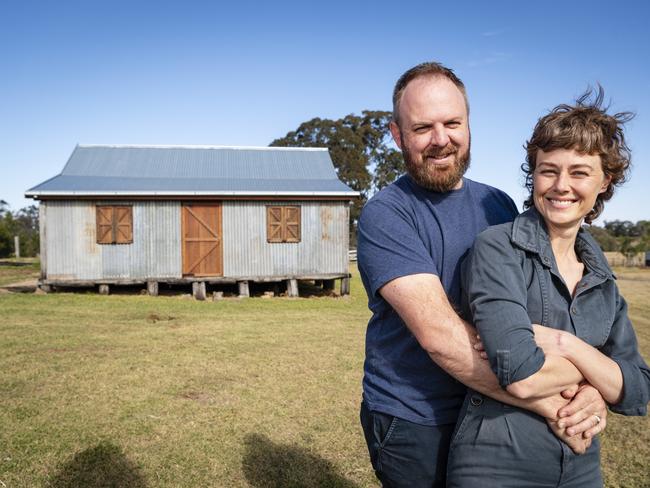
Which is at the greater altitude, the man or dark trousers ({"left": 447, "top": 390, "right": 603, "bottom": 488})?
the man

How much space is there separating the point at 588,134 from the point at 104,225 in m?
16.3

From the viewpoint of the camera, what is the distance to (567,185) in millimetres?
1996

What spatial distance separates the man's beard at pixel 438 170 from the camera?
7.34ft

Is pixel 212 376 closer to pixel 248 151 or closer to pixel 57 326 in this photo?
pixel 57 326

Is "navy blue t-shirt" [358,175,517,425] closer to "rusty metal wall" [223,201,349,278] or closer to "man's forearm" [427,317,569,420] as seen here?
"man's forearm" [427,317,569,420]

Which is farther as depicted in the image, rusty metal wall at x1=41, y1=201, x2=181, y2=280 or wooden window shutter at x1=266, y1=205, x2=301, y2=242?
wooden window shutter at x1=266, y1=205, x2=301, y2=242

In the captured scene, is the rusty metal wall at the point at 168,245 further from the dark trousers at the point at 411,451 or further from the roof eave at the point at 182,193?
the dark trousers at the point at 411,451

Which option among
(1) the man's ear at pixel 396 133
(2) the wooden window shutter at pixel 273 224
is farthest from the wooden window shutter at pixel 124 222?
(1) the man's ear at pixel 396 133

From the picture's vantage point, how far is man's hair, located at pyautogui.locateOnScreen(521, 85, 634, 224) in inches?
77.4

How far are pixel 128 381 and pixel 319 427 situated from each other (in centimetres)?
293

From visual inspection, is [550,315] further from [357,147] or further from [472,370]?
[357,147]

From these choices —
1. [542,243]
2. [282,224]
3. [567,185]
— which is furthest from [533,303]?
[282,224]

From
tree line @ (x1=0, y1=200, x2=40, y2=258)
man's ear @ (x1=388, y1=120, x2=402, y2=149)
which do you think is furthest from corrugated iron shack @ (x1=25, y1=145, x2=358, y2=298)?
tree line @ (x1=0, y1=200, x2=40, y2=258)

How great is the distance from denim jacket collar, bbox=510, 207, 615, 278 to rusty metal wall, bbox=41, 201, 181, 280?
1552cm
